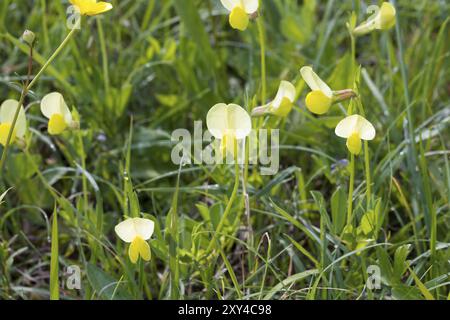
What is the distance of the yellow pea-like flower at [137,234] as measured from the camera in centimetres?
129

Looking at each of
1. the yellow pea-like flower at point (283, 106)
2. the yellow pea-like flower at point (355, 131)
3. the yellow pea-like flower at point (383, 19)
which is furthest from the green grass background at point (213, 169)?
the yellow pea-like flower at point (383, 19)

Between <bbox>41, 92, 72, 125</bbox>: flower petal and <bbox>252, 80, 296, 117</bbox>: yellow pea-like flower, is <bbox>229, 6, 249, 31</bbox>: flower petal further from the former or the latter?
<bbox>41, 92, 72, 125</bbox>: flower petal

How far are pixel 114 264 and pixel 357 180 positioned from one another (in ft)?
1.87

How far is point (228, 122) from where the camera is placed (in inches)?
51.6

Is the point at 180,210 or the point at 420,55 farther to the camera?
the point at 420,55

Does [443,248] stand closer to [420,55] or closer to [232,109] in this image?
[232,109]

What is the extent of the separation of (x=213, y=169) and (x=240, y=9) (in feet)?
1.18

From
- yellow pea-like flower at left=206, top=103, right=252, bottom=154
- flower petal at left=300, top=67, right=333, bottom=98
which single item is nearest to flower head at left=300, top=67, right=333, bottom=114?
flower petal at left=300, top=67, right=333, bottom=98

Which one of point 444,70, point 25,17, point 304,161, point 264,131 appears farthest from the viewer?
Answer: point 25,17

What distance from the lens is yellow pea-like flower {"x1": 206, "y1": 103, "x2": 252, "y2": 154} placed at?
51.1 inches

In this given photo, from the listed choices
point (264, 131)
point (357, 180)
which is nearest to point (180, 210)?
point (264, 131)

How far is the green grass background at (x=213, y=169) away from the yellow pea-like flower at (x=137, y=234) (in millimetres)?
70

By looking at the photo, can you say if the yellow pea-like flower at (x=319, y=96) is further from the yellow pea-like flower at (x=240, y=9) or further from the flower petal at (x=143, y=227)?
the flower petal at (x=143, y=227)
